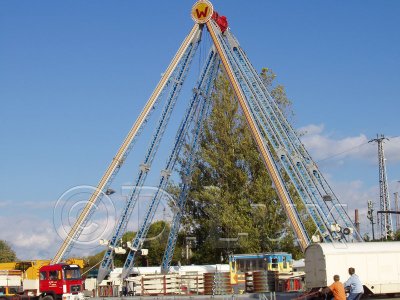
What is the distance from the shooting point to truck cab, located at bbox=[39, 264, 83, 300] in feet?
139

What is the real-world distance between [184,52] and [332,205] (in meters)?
22.2

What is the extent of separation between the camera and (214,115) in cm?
7169

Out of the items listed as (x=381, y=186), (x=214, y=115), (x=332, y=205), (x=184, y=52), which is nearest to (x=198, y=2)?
(x=184, y=52)

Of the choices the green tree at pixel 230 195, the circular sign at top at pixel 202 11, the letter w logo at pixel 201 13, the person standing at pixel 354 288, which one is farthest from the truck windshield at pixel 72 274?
the letter w logo at pixel 201 13

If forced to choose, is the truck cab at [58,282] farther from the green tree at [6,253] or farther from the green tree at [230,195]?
the green tree at [6,253]

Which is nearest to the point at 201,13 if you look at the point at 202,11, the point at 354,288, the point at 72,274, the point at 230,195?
the point at 202,11

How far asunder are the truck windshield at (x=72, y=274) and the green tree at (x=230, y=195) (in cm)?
2352

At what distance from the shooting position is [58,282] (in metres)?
42.5

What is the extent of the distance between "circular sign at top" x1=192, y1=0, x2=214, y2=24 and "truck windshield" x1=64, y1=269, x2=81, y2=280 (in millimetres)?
29902

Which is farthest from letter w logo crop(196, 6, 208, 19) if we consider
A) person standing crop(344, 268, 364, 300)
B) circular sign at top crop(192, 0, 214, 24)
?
person standing crop(344, 268, 364, 300)

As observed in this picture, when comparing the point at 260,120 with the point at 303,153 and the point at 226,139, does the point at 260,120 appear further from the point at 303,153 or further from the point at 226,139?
the point at 226,139

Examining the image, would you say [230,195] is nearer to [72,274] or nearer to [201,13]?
[201,13]

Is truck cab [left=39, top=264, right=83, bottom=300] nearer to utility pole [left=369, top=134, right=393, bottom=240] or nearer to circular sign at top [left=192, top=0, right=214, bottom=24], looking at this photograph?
circular sign at top [left=192, top=0, right=214, bottom=24]

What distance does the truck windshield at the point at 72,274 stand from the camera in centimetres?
4281
